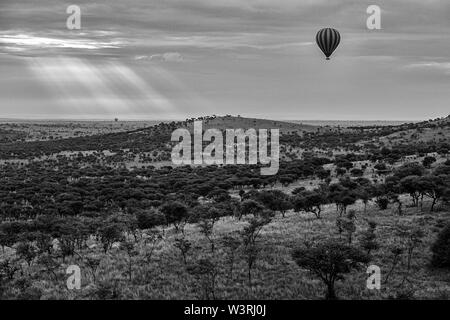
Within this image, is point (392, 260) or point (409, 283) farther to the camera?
point (392, 260)

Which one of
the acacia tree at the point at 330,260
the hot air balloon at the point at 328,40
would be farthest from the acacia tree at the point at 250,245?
the hot air balloon at the point at 328,40

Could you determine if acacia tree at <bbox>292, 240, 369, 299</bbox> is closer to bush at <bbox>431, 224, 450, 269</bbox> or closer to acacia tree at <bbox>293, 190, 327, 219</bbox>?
bush at <bbox>431, 224, 450, 269</bbox>

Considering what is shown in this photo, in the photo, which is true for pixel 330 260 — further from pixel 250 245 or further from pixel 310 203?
pixel 310 203

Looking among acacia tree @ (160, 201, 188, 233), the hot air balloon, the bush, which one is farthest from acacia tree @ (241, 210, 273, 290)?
the hot air balloon

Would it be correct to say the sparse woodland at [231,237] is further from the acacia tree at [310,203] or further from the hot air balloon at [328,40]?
the hot air balloon at [328,40]
